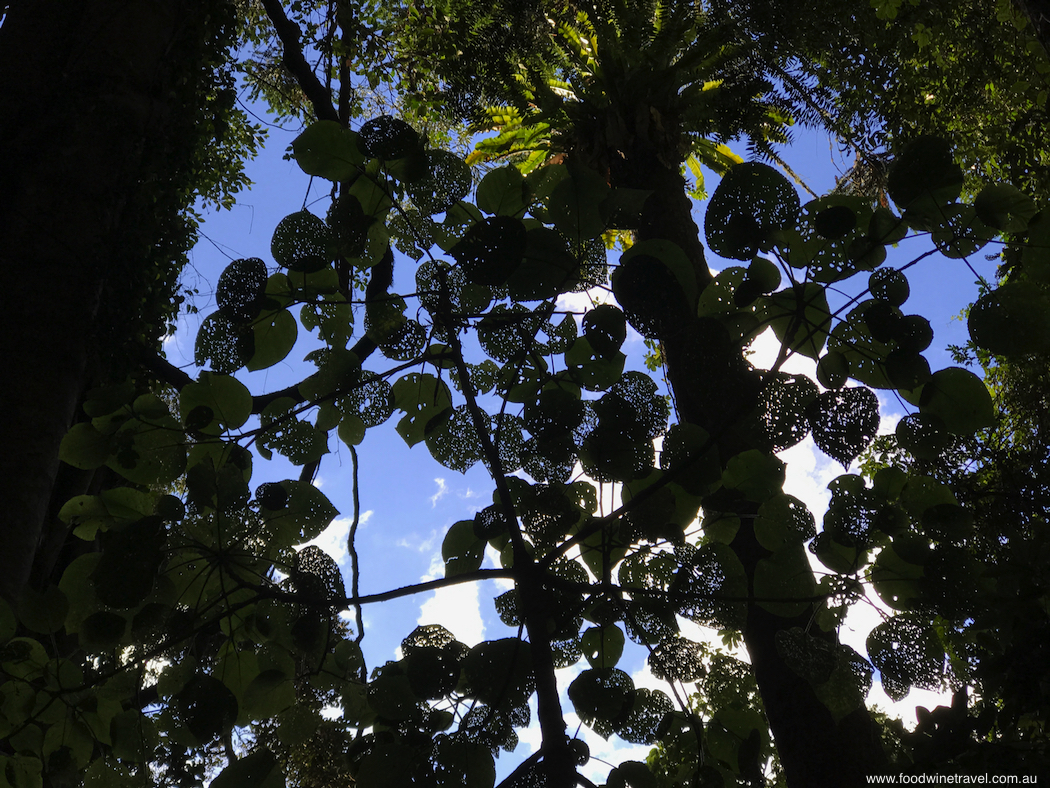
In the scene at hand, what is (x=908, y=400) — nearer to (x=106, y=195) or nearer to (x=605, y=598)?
(x=605, y=598)

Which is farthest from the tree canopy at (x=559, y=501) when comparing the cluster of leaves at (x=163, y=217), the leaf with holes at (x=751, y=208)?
the cluster of leaves at (x=163, y=217)

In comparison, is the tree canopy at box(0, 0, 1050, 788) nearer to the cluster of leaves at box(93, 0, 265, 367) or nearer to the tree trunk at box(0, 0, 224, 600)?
the tree trunk at box(0, 0, 224, 600)

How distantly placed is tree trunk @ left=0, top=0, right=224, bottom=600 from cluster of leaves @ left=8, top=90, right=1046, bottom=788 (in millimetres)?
365

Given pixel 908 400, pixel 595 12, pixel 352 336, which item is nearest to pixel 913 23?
pixel 595 12

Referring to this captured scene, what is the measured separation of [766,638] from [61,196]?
5.90 feet

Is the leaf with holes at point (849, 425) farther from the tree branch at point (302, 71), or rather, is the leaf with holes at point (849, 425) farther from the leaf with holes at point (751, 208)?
the tree branch at point (302, 71)

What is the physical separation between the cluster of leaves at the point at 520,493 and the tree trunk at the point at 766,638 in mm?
32

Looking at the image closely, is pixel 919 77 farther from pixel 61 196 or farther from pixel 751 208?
pixel 61 196

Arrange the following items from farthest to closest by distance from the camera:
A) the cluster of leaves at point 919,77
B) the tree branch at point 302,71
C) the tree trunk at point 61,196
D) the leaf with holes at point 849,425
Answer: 1. the cluster of leaves at point 919,77
2. the tree branch at point 302,71
3. the tree trunk at point 61,196
4. the leaf with holes at point 849,425

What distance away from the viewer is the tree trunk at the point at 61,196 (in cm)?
118

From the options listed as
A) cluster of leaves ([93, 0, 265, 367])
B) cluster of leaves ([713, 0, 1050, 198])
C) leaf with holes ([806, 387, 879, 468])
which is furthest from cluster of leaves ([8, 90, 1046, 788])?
cluster of leaves ([713, 0, 1050, 198])

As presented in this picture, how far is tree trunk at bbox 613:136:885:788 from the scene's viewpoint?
0.72m

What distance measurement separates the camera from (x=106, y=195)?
154 centimetres

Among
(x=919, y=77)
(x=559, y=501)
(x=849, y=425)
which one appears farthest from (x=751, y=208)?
(x=919, y=77)
